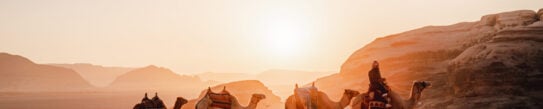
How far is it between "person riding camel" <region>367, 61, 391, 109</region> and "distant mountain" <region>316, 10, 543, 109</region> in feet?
59.4

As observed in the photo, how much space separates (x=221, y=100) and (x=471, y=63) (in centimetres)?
2417

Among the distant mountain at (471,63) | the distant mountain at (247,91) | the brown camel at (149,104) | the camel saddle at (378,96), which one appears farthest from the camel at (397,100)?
the distant mountain at (247,91)

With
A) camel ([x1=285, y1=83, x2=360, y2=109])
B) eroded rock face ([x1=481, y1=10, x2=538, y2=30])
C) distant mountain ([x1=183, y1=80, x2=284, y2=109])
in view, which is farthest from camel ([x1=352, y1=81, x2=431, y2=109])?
distant mountain ([x1=183, y1=80, x2=284, y2=109])

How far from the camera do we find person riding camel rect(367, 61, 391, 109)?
40.4 feet

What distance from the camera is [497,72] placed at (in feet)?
97.6

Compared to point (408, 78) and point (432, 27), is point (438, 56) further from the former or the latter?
Answer: point (432, 27)

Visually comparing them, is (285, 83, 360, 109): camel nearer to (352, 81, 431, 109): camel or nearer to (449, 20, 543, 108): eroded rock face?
(352, 81, 431, 109): camel

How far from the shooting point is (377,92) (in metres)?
12.4

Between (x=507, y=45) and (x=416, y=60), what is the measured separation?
13.9m

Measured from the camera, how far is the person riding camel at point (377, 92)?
12.3 m

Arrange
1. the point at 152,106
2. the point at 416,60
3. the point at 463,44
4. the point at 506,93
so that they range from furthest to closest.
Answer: the point at 416,60 → the point at 463,44 → the point at 506,93 → the point at 152,106

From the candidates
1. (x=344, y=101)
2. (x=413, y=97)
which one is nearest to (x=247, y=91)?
(x=344, y=101)

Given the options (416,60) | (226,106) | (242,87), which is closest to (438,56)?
(416,60)

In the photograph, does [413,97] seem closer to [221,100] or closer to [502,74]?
[221,100]
